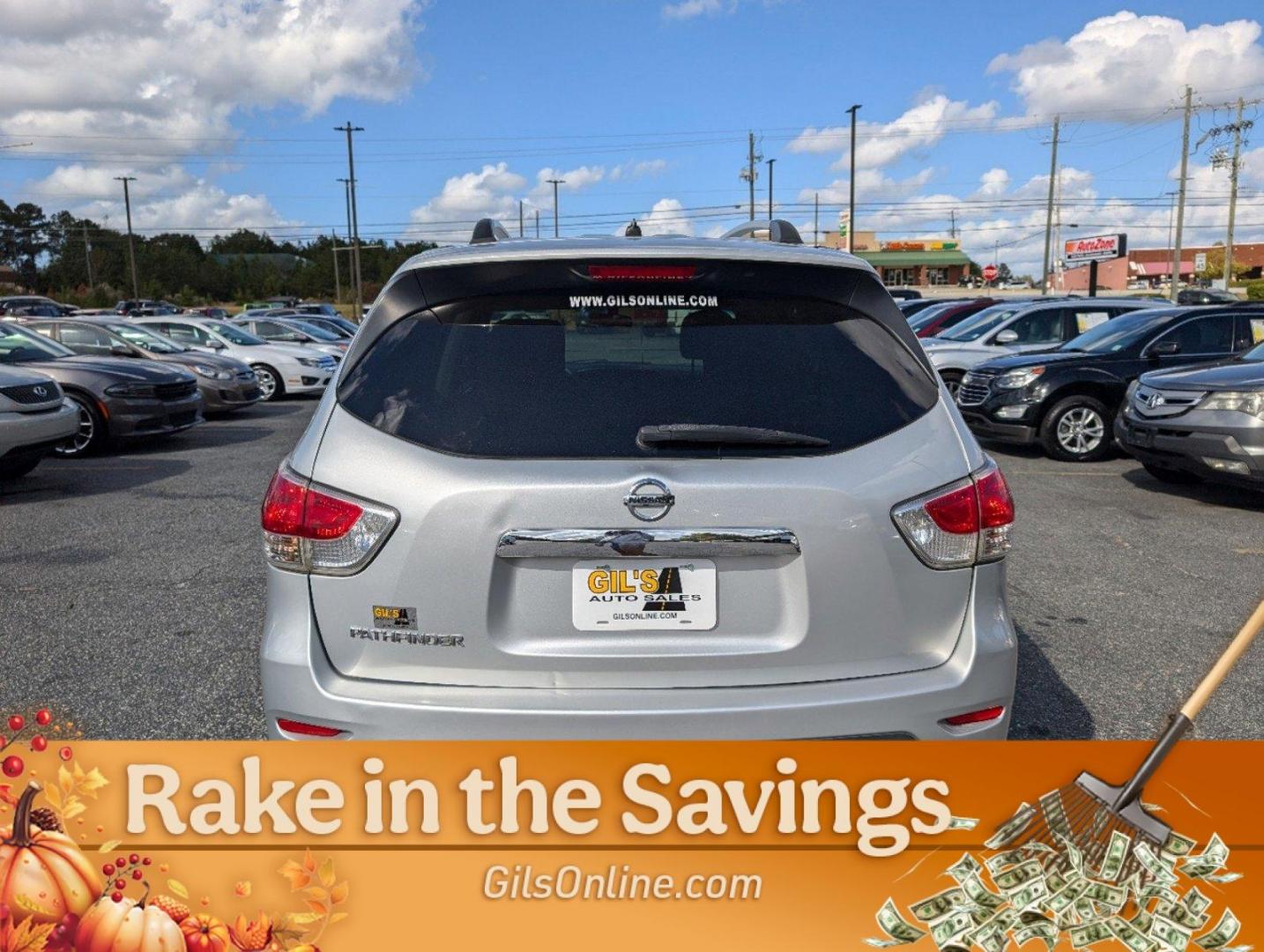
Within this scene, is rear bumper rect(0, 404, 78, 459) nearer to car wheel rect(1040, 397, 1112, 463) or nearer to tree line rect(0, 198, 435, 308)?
car wheel rect(1040, 397, 1112, 463)

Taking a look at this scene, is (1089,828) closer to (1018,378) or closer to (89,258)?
(1018,378)

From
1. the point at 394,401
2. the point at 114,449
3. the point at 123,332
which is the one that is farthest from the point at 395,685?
the point at 123,332

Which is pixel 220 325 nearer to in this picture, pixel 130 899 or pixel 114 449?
pixel 114 449

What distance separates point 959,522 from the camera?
97.6 inches

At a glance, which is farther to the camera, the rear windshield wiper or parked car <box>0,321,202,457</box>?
parked car <box>0,321,202,457</box>

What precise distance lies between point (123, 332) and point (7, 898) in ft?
52.1

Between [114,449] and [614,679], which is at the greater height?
[614,679]

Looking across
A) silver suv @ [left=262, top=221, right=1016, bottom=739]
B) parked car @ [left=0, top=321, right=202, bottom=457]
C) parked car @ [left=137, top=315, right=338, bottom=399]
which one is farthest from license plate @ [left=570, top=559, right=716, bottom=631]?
parked car @ [left=137, top=315, right=338, bottom=399]

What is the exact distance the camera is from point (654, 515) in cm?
232

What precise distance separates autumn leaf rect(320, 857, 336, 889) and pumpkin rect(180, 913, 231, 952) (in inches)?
8.6

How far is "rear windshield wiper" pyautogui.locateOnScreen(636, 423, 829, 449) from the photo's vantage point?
2.39 m

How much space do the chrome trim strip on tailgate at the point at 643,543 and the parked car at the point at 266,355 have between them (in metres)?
17.3

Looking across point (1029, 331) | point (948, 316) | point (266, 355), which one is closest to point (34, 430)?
point (266, 355)

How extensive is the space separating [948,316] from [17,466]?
52.7 ft
